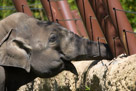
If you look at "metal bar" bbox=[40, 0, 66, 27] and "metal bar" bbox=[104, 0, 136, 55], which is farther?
"metal bar" bbox=[40, 0, 66, 27]

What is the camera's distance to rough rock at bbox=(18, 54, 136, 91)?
4.50 meters

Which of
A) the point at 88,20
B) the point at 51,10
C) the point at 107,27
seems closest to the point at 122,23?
the point at 107,27

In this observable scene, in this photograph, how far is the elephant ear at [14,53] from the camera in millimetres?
4746

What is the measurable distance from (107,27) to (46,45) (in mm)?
929

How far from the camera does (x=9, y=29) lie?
4891mm

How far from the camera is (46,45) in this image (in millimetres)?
4949

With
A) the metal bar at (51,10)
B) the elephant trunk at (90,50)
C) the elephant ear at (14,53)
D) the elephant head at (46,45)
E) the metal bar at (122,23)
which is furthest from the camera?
the metal bar at (51,10)

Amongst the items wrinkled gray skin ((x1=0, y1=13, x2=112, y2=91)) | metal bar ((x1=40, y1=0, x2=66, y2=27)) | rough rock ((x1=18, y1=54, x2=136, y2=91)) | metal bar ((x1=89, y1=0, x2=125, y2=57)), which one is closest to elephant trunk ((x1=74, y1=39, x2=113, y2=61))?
wrinkled gray skin ((x1=0, y1=13, x2=112, y2=91))

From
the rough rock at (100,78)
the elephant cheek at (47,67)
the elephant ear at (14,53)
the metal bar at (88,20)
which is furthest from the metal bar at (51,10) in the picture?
the elephant ear at (14,53)

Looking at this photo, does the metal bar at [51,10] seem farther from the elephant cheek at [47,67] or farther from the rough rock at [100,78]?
the elephant cheek at [47,67]

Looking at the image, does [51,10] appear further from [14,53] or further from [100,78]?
[14,53]

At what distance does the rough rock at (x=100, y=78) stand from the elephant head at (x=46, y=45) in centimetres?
23

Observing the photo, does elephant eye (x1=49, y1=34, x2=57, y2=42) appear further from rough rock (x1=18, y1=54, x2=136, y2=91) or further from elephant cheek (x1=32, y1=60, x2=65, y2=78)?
rough rock (x1=18, y1=54, x2=136, y2=91)

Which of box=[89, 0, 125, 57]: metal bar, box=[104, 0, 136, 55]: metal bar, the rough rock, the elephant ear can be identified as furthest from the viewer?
box=[89, 0, 125, 57]: metal bar
